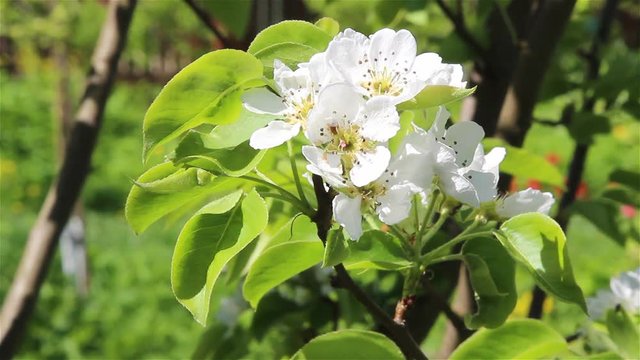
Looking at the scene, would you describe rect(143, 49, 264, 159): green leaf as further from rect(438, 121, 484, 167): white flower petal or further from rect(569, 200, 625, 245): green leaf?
rect(569, 200, 625, 245): green leaf

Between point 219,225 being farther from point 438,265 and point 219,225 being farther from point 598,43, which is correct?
point 598,43

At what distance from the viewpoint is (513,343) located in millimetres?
909

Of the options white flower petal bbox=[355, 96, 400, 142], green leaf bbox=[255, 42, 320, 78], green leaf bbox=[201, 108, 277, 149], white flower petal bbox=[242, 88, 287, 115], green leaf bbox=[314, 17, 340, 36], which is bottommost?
green leaf bbox=[201, 108, 277, 149]

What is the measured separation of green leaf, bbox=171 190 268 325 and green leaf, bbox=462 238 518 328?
9.3 inches

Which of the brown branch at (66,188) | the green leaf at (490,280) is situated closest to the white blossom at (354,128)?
the green leaf at (490,280)

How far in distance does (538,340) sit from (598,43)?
3.68ft

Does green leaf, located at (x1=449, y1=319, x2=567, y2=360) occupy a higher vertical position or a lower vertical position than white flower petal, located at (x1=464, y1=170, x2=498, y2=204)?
lower

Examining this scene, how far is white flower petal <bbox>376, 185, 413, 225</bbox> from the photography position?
0.75 metres

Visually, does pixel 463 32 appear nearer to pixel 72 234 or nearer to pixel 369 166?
pixel 369 166

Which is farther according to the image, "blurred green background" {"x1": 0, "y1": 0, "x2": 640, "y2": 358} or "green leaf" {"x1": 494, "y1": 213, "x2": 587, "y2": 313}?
"blurred green background" {"x1": 0, "y1": 0, "x2": 640, "y2": 358}

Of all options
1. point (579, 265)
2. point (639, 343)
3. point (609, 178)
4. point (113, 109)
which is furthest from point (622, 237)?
point (113, 109)

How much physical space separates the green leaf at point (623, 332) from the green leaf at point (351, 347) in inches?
12.2

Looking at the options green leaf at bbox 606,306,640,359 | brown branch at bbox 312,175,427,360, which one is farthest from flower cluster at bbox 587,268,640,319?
brown branch at bbox 312,175,427,360

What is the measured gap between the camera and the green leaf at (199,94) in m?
0.70
